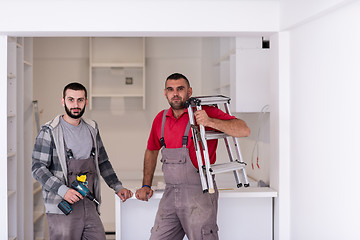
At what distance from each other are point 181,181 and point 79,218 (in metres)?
0.73

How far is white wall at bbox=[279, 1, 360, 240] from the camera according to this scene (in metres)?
2.62

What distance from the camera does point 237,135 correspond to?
2977mm

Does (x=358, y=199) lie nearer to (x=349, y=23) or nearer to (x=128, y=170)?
(x=349, y=23)

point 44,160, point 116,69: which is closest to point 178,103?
point 44,160

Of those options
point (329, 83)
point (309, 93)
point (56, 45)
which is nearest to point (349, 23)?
point (329, 83)

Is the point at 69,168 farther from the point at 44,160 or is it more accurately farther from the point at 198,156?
the point at 198,156

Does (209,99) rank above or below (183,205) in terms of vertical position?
above

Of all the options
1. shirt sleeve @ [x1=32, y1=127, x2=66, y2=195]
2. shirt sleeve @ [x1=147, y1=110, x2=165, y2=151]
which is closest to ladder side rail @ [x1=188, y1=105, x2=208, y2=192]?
shirt sleeve @ [x1=147, y1=110, x2=165, y2=151]

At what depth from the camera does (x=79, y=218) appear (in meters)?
3.02

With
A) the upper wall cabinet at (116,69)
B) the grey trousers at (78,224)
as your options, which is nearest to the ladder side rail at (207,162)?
the grey trousers at (78,224)

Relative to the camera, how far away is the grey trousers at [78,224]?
2975mm

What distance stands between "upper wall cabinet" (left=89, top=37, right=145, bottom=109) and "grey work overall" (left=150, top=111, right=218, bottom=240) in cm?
336

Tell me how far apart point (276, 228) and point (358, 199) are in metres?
1.31

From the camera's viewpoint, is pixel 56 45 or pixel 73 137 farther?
pixel 56 45
